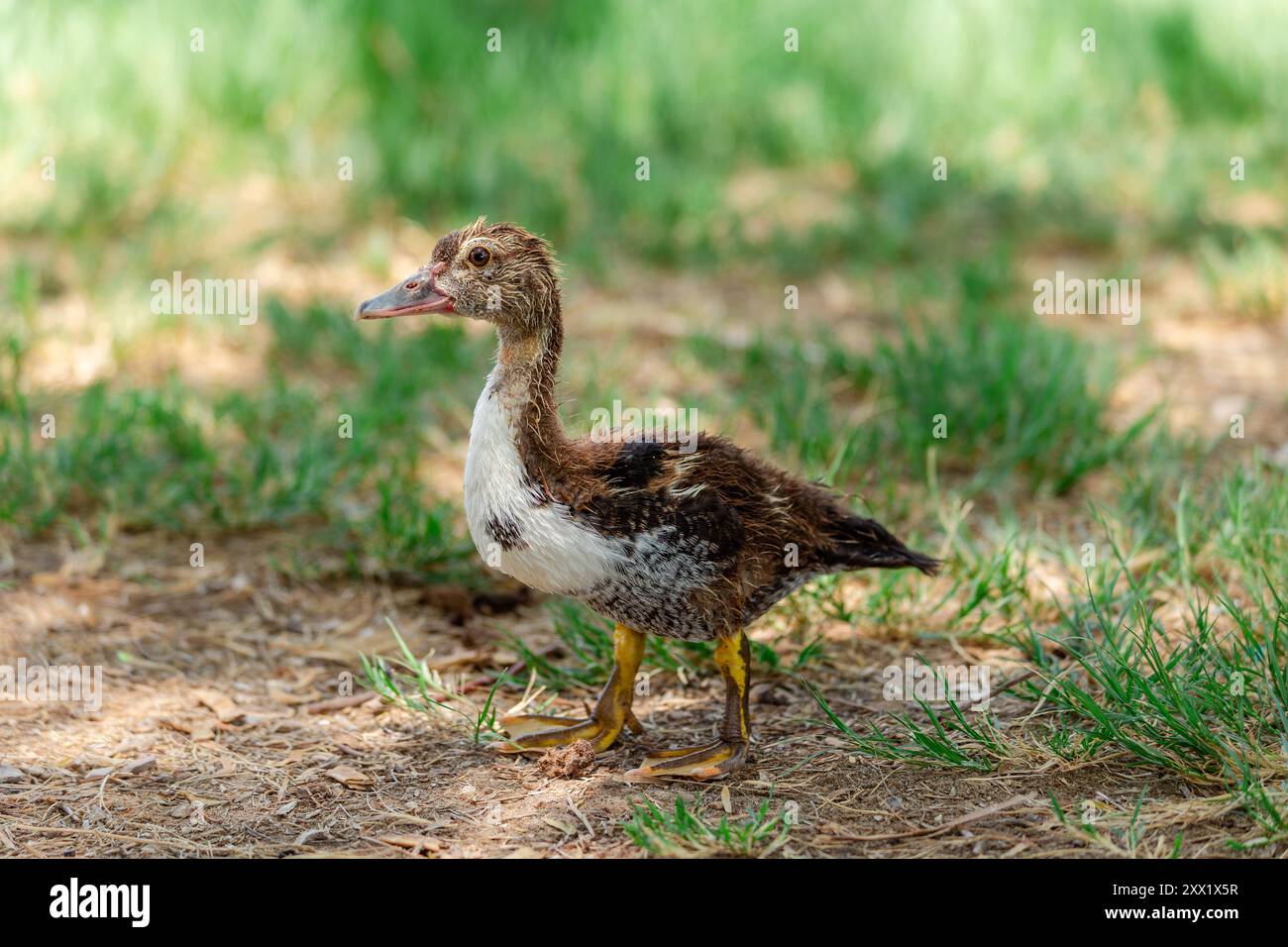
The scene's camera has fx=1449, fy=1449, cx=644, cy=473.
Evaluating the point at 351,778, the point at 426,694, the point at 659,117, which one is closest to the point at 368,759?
the point at 351,778

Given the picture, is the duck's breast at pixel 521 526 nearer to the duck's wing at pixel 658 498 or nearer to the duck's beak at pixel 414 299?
the duck's wing at pixel 658 498

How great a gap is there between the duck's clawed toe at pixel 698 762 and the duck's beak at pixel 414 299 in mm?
1350

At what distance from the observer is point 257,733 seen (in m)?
4.22

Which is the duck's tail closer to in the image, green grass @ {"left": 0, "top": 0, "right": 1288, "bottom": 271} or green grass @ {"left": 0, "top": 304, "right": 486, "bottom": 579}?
green grass @ {"left": 0, "top": 304, "right": 486, "bottom": 579}

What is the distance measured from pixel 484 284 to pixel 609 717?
126cm

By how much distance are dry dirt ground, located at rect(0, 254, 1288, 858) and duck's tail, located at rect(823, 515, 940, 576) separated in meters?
0.44

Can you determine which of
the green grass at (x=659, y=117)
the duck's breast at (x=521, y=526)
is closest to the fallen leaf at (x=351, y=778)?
the duck's breast at (x=521, y=526)

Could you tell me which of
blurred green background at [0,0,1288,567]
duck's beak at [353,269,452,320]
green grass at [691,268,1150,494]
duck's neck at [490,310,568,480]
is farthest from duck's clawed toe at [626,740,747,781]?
green grass at [691,268,1150,494]

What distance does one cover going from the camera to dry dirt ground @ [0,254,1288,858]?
3551 mm

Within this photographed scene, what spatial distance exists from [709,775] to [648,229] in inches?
176

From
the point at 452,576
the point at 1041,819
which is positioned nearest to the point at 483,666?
the point at 452,576

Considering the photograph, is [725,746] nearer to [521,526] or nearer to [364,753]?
[521,526]

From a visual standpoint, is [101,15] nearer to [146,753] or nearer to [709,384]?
Answer: [709,384]

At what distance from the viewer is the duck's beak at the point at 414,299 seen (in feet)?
12.9
